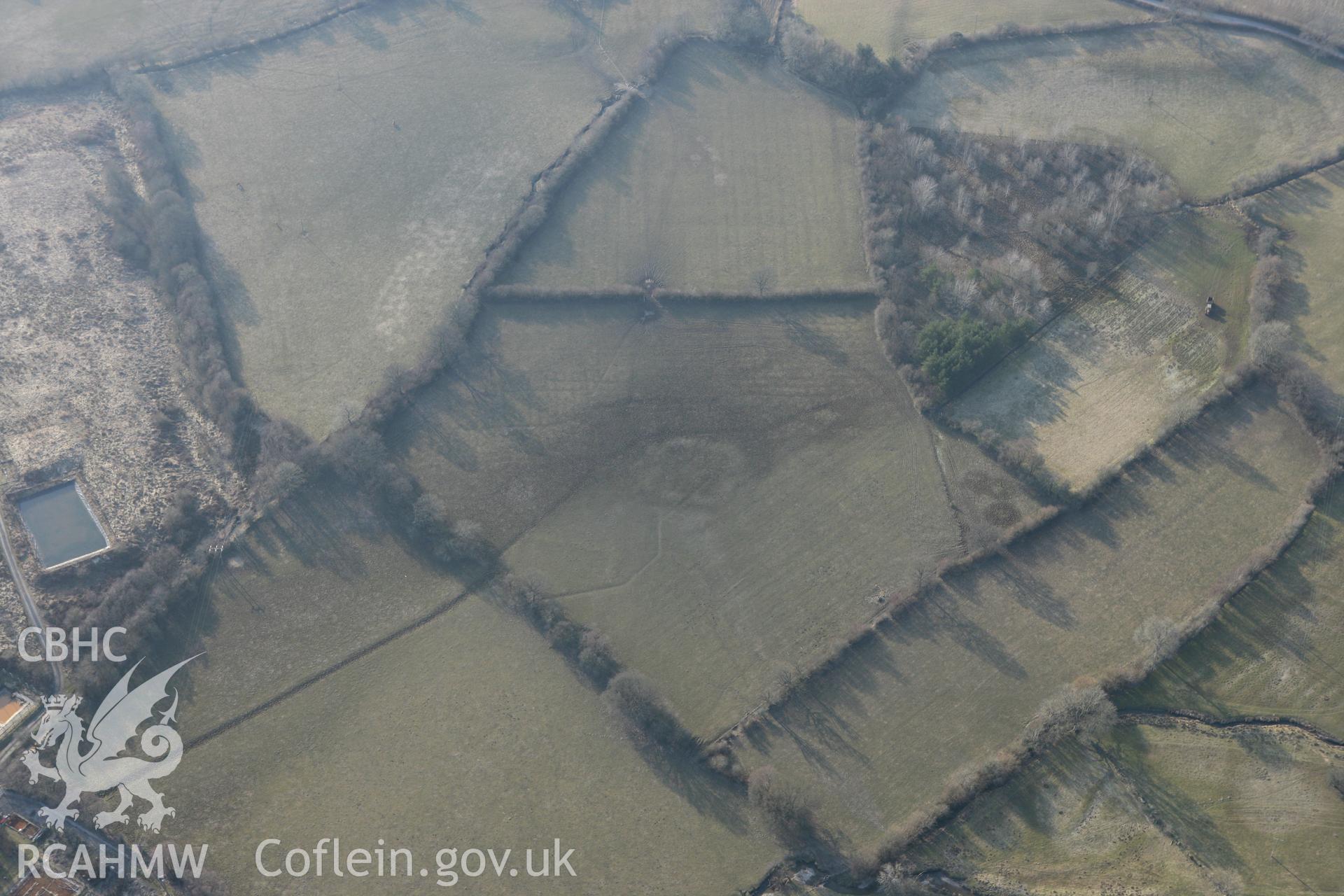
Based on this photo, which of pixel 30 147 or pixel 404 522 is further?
pixel 30 147

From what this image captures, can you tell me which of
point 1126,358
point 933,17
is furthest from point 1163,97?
point 1126,358

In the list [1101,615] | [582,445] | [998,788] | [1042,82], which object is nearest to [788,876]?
[998,788]

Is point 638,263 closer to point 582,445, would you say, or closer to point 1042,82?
point 582,445

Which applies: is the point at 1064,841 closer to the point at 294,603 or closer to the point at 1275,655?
the point at 1275,655

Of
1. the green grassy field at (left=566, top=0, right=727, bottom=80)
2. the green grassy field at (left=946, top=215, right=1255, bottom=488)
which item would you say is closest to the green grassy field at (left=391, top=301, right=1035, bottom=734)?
the green grassy field at (left=946, top=215, right=1255, bottom=488)

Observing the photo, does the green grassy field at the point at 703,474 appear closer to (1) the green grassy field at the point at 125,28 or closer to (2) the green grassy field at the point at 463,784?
(2) the green grassy field at the point at 463,784
